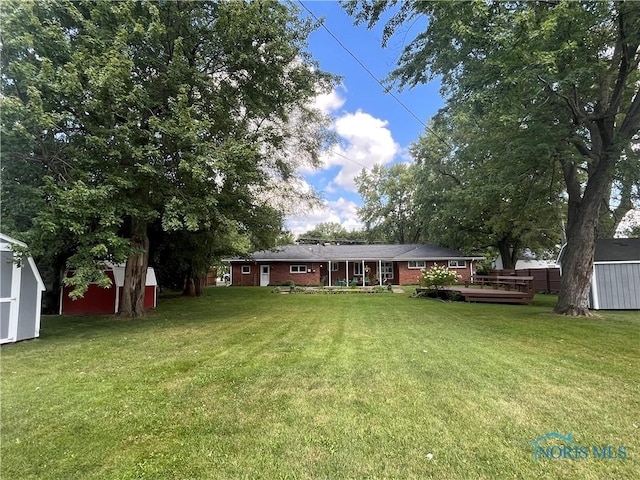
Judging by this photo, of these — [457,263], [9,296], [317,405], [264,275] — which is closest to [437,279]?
[457,263]

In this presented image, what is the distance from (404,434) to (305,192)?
14432 millimetres

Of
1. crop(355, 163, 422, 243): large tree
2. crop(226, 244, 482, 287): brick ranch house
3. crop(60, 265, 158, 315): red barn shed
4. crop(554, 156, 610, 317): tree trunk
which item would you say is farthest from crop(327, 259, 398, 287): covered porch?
crop(60, 265, 158, 315): red barn shed

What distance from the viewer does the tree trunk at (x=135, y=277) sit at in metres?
11.0

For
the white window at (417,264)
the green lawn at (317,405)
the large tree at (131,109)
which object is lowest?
the green lawn at (317,405)

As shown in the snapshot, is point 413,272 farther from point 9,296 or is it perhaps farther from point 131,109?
point 9,296

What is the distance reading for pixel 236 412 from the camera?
3602mm

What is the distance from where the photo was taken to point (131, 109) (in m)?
9.03

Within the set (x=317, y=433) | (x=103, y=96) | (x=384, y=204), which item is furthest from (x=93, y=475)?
(x=384, y=204)

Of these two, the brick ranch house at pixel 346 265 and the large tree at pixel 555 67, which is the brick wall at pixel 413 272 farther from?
the large tree at pixel 555 67

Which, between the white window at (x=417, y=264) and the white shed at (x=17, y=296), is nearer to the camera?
the white shed at (x=17, y=296)

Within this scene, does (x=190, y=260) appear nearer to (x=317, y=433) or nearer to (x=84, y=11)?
(x=84, y=11)

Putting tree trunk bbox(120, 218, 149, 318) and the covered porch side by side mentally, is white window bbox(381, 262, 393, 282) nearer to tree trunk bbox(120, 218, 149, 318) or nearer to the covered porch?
the covered porch

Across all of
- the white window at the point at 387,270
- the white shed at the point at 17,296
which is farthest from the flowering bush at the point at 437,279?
the white shed at the point at 17,296

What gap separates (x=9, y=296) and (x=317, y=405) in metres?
7.18
